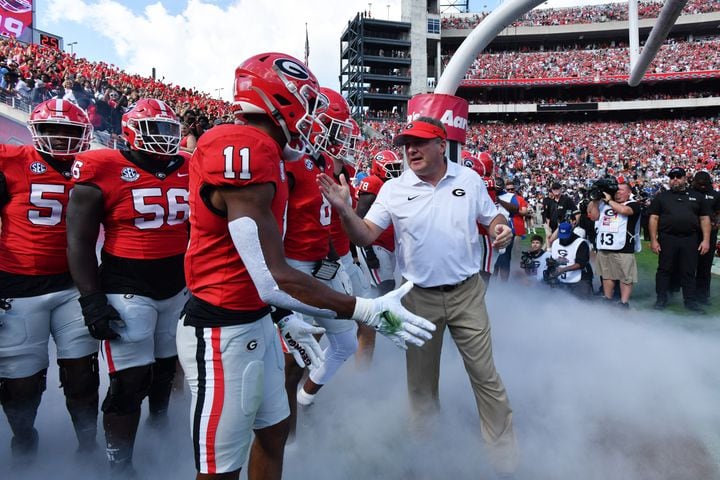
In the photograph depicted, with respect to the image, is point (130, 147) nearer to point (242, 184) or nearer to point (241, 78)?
point (241, 78)

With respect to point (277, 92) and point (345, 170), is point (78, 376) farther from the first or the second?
point (345, 170)

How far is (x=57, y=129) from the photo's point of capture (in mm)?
3000

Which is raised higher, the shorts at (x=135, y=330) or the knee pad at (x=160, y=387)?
the shorts at (x=135, y=330)

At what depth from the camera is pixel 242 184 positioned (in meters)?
1.73

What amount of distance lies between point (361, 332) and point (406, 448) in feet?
5.14

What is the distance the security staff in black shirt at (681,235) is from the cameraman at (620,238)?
0.63 meters

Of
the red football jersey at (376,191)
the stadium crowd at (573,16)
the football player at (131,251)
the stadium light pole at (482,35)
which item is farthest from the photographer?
the stadium crowd at (573,16)

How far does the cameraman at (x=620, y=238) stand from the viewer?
6.71 meters

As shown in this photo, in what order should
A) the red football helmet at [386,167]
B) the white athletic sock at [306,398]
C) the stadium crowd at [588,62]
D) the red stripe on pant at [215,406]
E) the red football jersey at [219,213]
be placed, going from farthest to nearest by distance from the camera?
the stadium crowd at [588,62]
the red football helmet at [386,167]
the white athletic sock at [306,398]
the red stripe on pant at [215,406]
the red football jersey at [219,213]

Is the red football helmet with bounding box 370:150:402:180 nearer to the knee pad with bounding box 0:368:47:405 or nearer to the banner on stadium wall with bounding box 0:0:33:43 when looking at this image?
the knee pad with bounding box 0:368:47:405

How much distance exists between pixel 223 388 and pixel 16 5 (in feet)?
97.4

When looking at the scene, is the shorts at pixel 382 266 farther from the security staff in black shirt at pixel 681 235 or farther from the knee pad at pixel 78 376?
the security staff in black shirt at pixel 681 235

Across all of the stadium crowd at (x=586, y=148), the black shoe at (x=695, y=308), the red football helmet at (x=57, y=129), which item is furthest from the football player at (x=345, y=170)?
the stadium crowd at (x=586, y=148)

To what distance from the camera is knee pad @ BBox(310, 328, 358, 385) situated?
3.32 m
